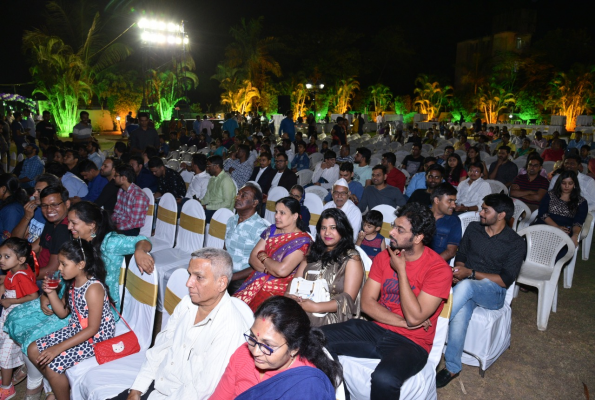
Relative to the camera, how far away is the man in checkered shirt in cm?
489

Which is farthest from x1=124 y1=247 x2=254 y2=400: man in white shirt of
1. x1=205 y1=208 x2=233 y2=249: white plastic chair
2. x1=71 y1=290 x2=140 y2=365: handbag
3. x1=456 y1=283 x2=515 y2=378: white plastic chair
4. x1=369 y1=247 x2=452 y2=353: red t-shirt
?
x1=205 y1=208 x2=233 y2=249: white plastic chair

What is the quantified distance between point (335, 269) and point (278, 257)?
1.70 ft

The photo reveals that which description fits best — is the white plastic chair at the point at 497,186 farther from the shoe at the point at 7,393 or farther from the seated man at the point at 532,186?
the shoe at the point at 7,393

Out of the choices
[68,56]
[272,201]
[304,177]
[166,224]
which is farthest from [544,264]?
[68,56]

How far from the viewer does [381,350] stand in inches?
108

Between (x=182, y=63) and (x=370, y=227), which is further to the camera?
(x=182, y=63)

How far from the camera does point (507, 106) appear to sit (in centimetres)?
2995

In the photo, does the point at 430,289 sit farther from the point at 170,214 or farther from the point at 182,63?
the point at 182,63

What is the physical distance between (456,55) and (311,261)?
150ft

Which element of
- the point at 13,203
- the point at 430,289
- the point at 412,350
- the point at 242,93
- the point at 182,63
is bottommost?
the point at 412,350

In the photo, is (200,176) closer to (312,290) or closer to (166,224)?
(166,224)

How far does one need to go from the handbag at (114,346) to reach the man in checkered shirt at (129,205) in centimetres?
214

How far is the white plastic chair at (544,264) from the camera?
13.1ft

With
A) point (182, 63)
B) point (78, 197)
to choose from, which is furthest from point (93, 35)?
point (78, 197)
